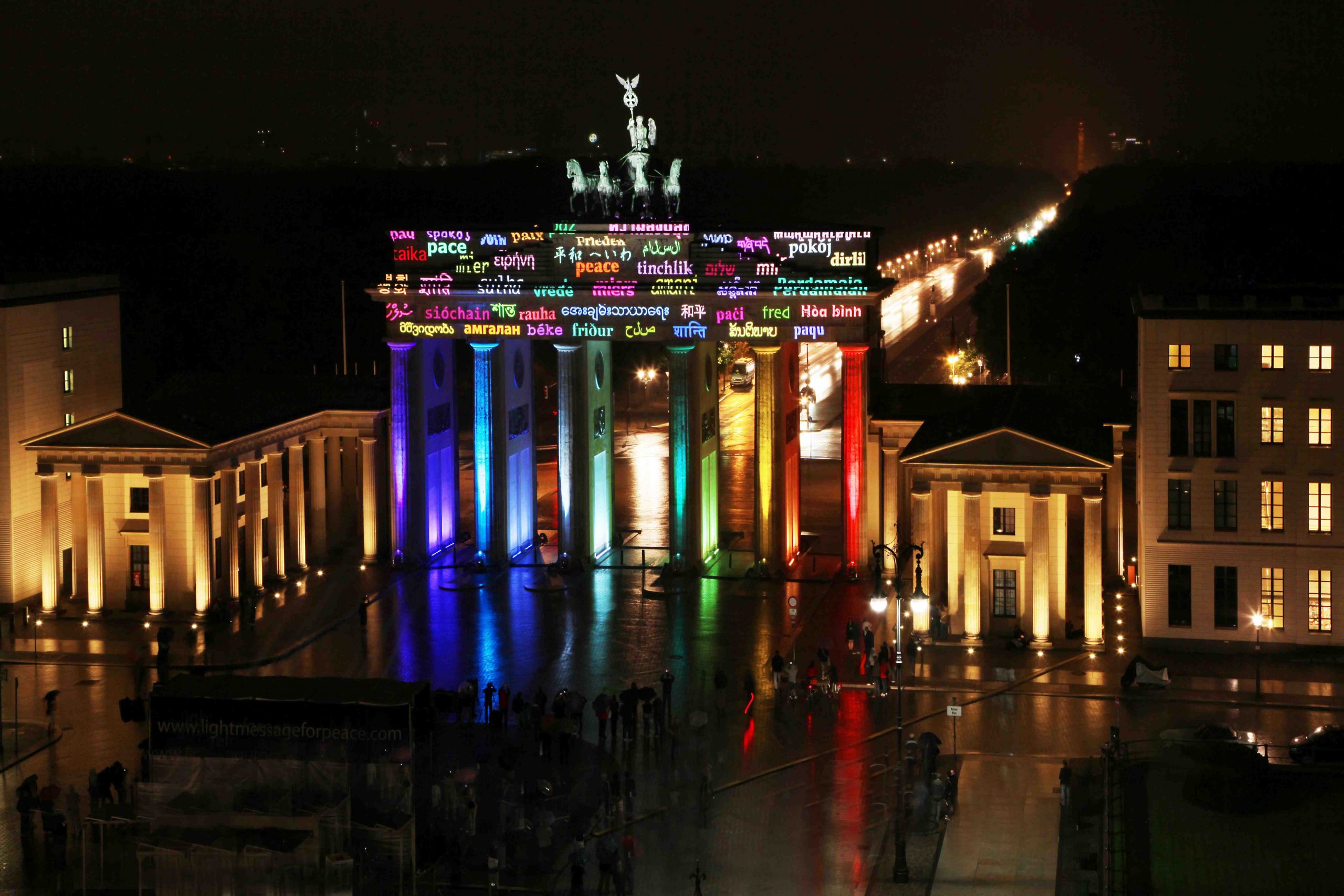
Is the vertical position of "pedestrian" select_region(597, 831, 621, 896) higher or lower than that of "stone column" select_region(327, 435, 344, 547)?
lower

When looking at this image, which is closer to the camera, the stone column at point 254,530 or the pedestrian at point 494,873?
the pedestrian at point 494,873

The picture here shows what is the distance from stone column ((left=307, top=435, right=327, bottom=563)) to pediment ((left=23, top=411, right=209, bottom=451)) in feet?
34.6

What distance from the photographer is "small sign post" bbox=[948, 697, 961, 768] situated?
4528cm

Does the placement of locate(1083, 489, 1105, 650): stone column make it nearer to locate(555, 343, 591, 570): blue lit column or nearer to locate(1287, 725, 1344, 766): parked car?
locate(1287, 725, 1344, 766): parked car

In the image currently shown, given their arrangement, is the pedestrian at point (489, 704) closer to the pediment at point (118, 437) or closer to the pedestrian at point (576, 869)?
the pedestrian at point (576, 869)

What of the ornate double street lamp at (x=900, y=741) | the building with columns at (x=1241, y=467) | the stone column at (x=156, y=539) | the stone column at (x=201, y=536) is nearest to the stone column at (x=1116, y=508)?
the building with columns at (x=1241, y=467)

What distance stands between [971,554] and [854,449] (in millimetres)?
9358

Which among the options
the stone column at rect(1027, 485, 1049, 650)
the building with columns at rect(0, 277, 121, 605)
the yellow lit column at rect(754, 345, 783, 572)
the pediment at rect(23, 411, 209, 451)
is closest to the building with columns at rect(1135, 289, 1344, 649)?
the stone column at rect(1027, 485, 1049, 650)

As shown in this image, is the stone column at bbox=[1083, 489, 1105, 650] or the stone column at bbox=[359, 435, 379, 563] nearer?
the stone column at bbox=[1083, 489, 1105, 650]

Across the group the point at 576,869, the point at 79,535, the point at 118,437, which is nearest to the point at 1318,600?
the point at 576,869

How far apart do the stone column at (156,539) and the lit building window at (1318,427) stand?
38.4m

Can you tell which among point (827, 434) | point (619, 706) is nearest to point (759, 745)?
point (619, 706)

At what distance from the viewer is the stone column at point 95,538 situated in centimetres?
6275

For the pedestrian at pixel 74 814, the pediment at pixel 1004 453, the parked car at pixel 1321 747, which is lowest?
the pedestrian at pixel 74 814
